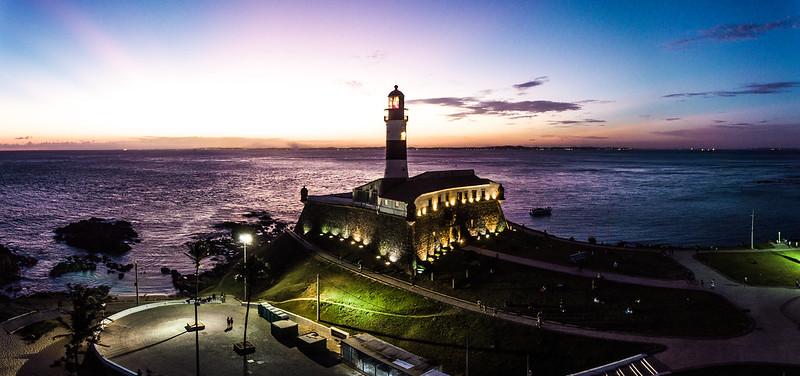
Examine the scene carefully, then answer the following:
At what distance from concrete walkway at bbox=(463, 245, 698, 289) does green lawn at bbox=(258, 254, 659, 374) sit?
11532mm

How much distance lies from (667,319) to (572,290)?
744 centimetres

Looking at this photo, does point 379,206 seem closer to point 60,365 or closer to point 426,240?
point 426,240

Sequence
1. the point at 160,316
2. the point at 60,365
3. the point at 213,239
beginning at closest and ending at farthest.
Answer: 1. the point at 60,365
2. the point at 160,316
3. the point at 213,239

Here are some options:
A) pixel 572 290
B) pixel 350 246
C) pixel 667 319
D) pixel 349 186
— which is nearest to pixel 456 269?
pixel 572 290

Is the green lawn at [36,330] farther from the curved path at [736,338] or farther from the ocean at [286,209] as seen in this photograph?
the curved path at [736,338]

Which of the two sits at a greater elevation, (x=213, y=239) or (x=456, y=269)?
(x=456, y=269)

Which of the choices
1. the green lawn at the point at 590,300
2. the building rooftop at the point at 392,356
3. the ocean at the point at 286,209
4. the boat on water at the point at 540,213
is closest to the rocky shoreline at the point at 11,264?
the ocean at the point at 286,209

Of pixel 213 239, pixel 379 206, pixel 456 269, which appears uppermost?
pixel 379 206

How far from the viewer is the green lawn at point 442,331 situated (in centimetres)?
3097

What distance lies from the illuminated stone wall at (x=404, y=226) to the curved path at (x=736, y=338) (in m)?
7.00

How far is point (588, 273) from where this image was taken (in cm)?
4356

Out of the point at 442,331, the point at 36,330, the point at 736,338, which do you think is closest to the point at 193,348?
the point at 36,330

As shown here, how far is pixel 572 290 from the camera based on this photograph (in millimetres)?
39844

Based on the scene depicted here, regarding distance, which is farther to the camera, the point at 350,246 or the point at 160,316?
the point at 350,246
